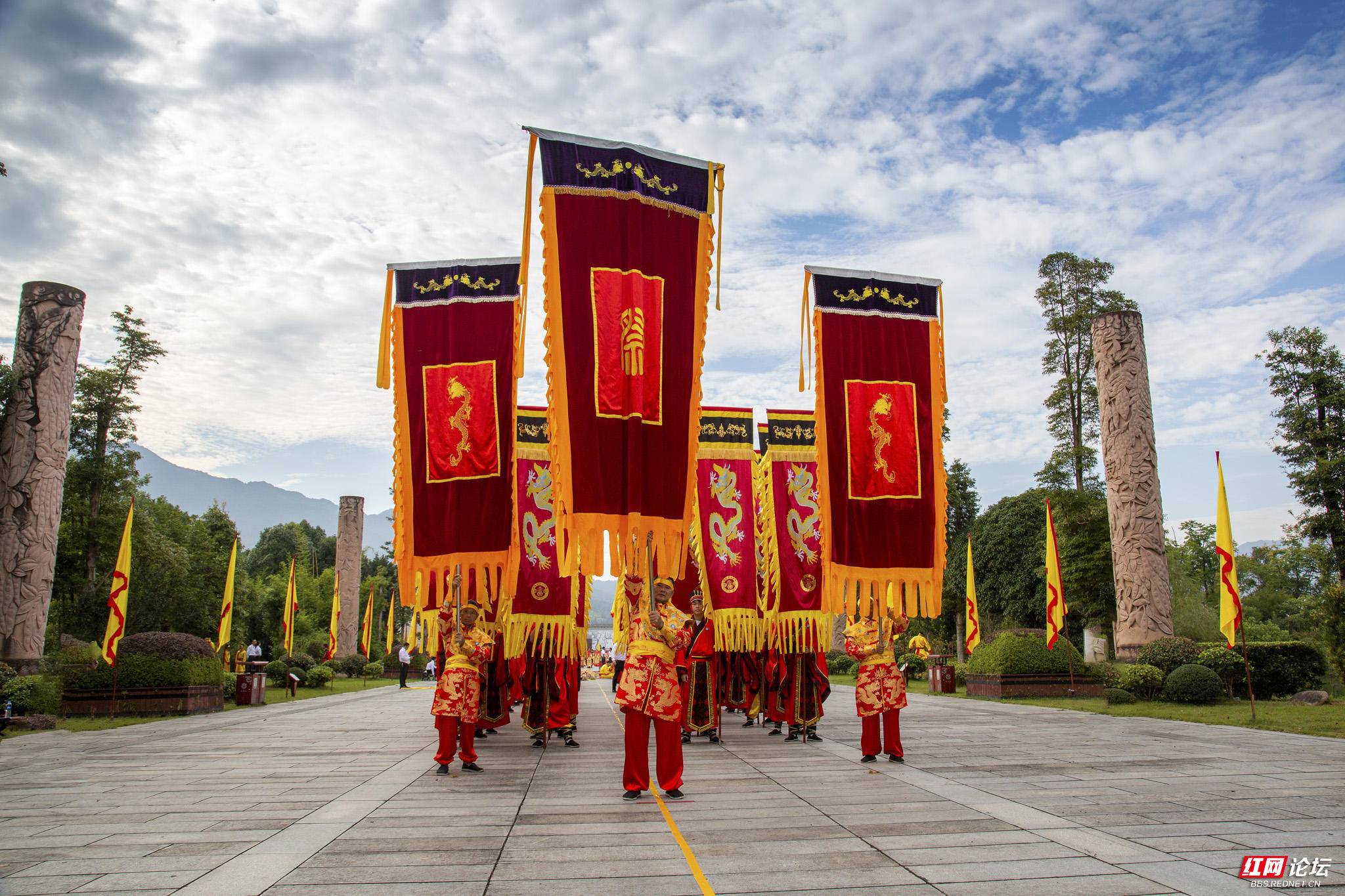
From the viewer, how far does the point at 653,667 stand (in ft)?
20.2

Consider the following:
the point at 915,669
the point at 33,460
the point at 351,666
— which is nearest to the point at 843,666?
the point at 915,669

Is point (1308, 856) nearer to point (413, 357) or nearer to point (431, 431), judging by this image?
point (431, 431)

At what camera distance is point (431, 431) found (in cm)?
841

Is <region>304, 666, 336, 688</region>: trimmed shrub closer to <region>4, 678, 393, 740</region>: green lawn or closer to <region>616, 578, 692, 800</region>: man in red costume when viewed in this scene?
<region>4, 678, 393, 740</region>: green lawn

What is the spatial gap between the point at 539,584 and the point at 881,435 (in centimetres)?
430

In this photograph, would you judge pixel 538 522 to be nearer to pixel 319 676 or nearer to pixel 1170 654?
pixel 1170 654

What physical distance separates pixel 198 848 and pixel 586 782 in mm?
3032

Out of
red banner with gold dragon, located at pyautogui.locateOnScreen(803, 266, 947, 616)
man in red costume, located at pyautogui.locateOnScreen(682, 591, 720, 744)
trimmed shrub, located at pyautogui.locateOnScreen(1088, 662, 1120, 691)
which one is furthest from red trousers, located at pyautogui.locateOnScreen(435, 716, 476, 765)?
trimmed shrub, located at pyautogui.locateOnScreen(1088, 662, 1120, 691)

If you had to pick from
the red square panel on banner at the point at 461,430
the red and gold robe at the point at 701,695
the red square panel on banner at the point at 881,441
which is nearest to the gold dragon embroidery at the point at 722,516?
the red and gold robe at the point at 701,695

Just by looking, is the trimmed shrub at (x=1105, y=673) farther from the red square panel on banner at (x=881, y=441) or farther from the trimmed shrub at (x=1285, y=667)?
the red square panel on banner at (x=881, y=441)

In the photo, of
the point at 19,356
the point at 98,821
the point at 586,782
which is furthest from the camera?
the point at 19,356

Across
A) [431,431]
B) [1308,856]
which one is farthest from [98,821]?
[1308,856]

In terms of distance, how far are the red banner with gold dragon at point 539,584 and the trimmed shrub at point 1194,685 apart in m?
10.5

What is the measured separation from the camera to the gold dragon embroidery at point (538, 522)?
978cm
